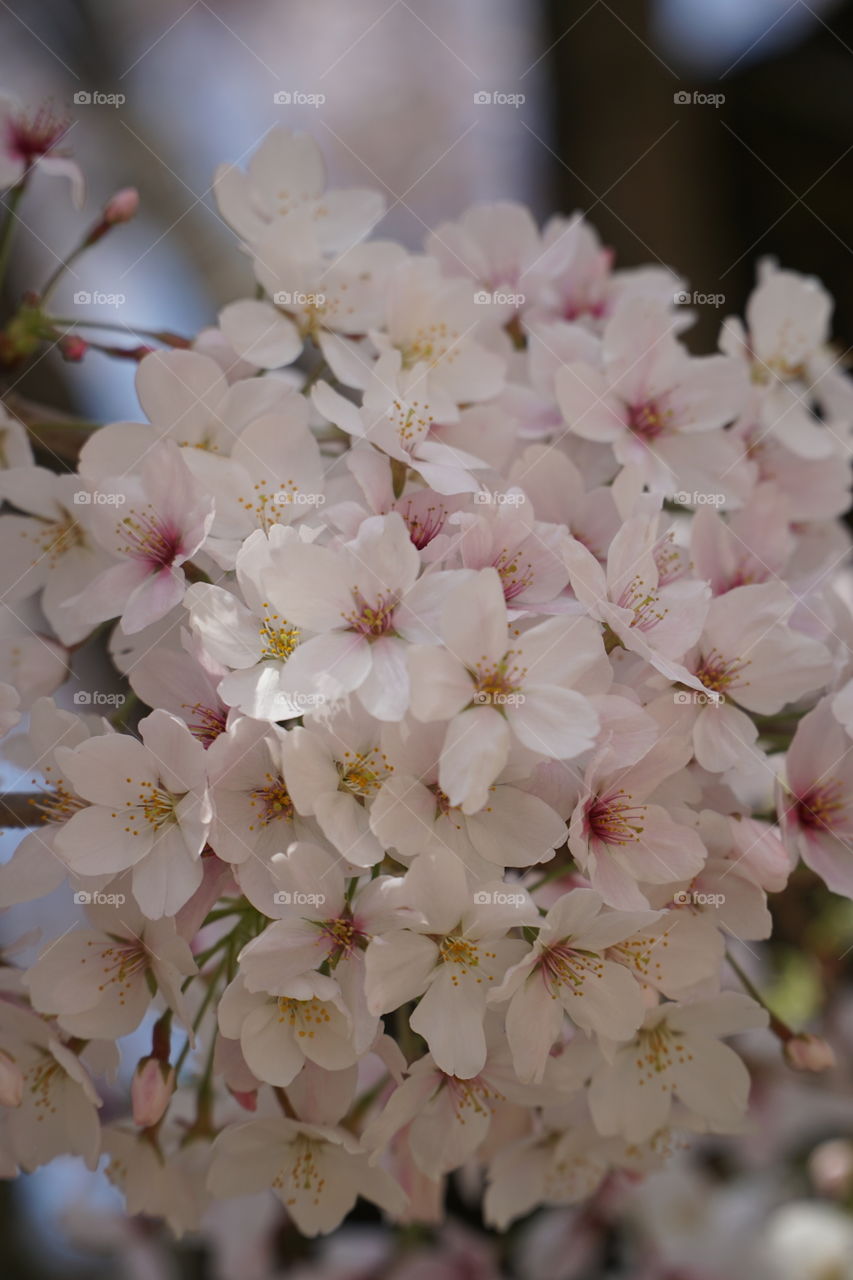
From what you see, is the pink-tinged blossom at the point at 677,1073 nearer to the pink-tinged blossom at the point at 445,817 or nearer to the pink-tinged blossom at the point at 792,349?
the pink-tinged blossom at the point at 445,817

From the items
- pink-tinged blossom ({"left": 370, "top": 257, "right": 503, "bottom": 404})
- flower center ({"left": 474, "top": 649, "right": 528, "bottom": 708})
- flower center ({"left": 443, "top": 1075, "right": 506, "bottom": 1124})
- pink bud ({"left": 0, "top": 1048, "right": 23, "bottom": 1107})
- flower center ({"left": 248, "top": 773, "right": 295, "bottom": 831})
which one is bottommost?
pink bud ({"left": 0, "top": 1048, "right": 23, "bottom": 1107})

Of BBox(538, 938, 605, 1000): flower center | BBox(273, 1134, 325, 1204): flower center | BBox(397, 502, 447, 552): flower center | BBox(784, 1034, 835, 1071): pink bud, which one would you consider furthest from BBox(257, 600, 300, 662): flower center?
BBox(784, 1034, 835, 1071): pink bud

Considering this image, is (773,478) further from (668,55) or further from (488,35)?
(488,35)

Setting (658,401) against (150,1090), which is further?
(658,401)

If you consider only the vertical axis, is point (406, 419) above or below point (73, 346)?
above

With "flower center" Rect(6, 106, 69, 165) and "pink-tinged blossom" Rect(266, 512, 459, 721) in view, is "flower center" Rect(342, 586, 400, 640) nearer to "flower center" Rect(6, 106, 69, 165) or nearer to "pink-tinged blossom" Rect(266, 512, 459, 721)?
"pink-tinged blossom" Rect(266, 512, 459, 721)

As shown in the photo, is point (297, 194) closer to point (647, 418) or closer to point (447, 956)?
point (647, 418)

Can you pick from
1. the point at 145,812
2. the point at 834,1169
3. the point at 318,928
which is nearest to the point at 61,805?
the point at 145,812

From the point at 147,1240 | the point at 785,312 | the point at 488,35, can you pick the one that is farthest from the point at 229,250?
the point at 147,1240
